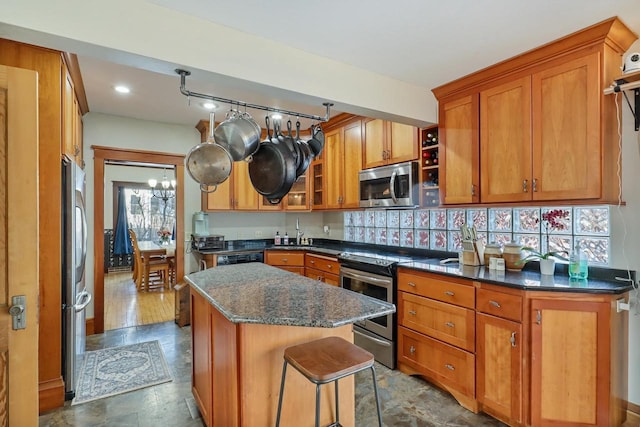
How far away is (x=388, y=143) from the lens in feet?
11.0

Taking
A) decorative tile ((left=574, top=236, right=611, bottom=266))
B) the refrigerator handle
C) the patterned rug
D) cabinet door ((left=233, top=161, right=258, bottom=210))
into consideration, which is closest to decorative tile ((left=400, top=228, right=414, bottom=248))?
→ decorative tile ((left=574, top=236, right=611, bottom=266))

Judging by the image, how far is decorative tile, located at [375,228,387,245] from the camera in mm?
3885

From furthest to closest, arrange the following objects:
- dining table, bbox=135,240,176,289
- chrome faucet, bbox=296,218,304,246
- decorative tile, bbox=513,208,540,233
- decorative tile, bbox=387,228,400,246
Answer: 1. dining table, bbox=135,240,176,289
2. chrome faucet, bbox=296,218,304,246
3. decorative tile, bbox=387,228,400,246
4. decorative tile, bbox=513,208,540,233

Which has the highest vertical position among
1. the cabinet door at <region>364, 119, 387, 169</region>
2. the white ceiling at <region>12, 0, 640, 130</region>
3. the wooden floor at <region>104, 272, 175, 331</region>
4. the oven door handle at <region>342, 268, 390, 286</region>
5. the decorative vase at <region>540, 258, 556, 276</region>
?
the white ceiling at <region>12, 0, 640, 130</region>

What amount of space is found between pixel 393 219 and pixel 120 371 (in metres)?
2.99

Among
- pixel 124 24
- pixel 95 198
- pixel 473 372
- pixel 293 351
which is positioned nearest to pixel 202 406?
pixel 293 351

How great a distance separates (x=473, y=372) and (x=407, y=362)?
0.60 meters

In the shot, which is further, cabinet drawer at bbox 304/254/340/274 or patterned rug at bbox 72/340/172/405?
cabinet drawer at bbox 304/254/340/274

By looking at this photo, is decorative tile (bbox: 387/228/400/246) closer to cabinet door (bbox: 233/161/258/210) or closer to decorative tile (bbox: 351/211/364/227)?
decorative tile (bbox: 351/211/364/227)

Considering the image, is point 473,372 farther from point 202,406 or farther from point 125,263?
point 125,263

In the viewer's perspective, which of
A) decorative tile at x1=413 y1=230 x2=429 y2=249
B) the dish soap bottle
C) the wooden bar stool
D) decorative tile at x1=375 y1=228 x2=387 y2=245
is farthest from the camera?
decorative tile at x1=375 y1=228 x2=387 y2=245

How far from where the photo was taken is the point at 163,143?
417 cm

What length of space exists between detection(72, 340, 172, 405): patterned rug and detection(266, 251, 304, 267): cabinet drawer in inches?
59.8

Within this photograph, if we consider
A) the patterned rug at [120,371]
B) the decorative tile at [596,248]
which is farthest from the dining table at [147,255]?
the decorative tile at [596,248]
